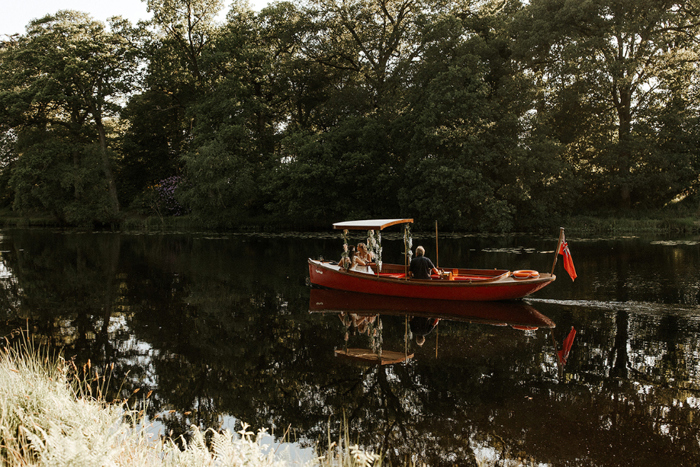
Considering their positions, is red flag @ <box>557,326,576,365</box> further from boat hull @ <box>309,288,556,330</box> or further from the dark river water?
boat hull @ <box>309,288,556,330</box>

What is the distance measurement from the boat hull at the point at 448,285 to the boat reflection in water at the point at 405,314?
190 millimetres

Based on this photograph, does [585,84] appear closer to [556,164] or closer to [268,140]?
[556,164]

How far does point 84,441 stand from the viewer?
332 centimetres

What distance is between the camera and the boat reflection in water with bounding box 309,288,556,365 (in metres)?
8.60

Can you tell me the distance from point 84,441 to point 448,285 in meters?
9.44

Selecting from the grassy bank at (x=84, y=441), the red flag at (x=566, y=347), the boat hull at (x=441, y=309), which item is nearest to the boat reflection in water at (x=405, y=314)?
the boat hull at (x=441, y=309)

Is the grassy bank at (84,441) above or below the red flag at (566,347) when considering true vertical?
above

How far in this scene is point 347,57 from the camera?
36.4m

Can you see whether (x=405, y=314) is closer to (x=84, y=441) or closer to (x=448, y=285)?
(x=448, y=285)

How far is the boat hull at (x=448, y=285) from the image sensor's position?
454 inches

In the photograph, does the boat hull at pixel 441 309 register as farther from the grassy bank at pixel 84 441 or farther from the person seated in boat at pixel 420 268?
the grassy bank at pixel 84 441

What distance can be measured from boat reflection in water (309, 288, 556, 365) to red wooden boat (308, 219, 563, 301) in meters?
0.23

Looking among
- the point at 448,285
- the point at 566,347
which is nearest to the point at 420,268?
the point at 448,285

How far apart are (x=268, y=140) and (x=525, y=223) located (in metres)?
18.7
